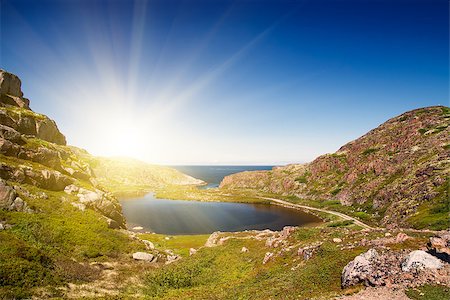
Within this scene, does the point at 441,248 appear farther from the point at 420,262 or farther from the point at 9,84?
the point at 9,84

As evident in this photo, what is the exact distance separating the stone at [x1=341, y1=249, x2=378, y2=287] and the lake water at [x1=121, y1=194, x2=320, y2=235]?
88401mm

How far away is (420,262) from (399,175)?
130816 millimetres

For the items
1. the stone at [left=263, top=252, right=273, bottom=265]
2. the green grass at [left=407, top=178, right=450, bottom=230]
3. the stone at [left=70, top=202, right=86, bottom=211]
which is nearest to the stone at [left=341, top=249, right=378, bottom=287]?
the stone at [left=263, top=252, right=273, bottom=265]

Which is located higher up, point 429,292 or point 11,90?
point 11,90

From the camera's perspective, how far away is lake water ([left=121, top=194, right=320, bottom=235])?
117 meters

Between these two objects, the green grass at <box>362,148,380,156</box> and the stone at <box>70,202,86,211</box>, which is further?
the green grass at <box>362,148,380,156</box>

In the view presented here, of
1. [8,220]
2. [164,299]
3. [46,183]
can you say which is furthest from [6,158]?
[164,299]

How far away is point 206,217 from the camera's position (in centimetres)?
13838

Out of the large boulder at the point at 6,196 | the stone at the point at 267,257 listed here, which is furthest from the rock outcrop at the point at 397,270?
the large boulder at the point at 6,196

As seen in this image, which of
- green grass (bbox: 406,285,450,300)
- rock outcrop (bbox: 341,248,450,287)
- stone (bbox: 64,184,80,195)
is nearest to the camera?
green grass (bbox: 406,285,450,300)

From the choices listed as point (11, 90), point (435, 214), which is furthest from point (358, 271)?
point (11, 90)

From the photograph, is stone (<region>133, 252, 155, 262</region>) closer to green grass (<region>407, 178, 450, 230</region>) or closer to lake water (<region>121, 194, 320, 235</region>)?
lake water (<region>121, 194, 320, 235</region>)

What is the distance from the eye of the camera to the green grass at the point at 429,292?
2061 centimetres

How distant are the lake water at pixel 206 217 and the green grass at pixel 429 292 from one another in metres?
94.1
